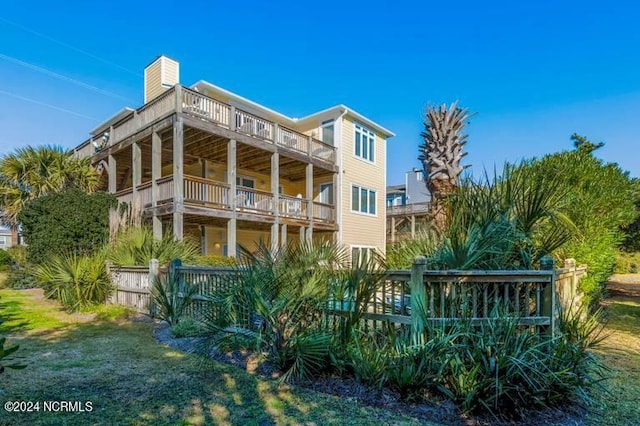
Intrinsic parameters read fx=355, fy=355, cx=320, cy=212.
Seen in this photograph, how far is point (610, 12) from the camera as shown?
34.6 feet

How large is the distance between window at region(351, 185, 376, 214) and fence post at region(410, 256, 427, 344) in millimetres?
15811

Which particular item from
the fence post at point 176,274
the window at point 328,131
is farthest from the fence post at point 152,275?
the window at point 328,131

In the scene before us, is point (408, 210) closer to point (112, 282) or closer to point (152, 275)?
point (112, 282)

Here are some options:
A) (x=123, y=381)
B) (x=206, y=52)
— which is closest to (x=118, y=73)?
(x=206, y=52)

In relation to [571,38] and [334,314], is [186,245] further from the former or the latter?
[571,38]

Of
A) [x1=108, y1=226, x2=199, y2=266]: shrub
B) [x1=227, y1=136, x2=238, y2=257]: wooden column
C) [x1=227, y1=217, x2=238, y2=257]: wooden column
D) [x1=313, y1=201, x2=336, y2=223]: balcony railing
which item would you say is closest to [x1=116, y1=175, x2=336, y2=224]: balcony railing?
[x1=227, y1=136, x2=238, y2=257]: wooden column

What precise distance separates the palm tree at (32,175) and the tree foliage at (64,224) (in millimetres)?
2781

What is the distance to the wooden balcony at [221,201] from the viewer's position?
12867mm

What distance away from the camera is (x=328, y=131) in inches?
766

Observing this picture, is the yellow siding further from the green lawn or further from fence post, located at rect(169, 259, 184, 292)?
the green lawn

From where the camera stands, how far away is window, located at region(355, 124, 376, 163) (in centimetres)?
2039

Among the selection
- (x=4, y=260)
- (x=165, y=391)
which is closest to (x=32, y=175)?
(x=4, y=260)

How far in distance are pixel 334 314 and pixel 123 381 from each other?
271 centimetres

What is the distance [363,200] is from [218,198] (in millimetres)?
9634
